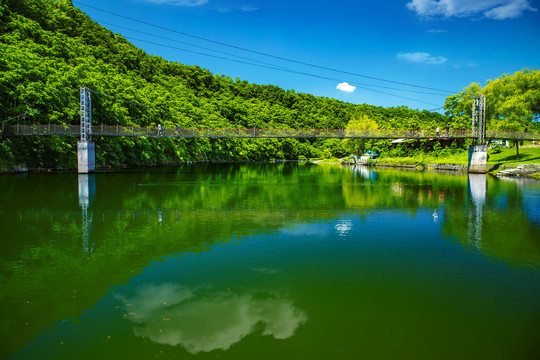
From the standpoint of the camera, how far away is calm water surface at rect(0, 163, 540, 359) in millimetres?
5836

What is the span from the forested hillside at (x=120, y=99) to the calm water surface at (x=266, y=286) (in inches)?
1139

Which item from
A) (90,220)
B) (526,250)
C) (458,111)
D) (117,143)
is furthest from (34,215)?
(458,111)

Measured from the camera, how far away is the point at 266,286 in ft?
26.7

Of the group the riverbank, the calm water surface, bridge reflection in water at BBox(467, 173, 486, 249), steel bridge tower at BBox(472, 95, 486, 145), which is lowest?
the calm water surface

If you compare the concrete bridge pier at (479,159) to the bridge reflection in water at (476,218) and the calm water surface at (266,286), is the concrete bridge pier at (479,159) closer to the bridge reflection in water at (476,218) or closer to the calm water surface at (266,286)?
the bridge reflection in water at (476,218)

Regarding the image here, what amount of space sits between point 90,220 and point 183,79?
371 feet

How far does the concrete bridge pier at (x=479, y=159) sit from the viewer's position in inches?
1844

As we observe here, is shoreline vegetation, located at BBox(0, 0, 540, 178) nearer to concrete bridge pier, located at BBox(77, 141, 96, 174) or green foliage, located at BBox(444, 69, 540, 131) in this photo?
green foliage, located at BBox(444, 69, 540, 131)

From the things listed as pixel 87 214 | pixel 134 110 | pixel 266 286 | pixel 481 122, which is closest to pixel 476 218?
pixel 266 286

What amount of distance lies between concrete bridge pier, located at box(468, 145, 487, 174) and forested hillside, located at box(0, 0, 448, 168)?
27.0 m

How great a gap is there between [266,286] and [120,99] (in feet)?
178

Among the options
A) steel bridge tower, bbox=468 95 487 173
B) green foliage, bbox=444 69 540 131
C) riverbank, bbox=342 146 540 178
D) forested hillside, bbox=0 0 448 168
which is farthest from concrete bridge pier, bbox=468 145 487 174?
forested hillside, bbox=0 0 448 168

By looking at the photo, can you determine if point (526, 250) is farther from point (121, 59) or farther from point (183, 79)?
point (183, 79)

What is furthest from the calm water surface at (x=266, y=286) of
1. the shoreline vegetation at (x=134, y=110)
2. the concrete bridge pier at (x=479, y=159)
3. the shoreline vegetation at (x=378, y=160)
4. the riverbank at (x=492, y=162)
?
the concrete bridge pier at (x=479, y=159)
